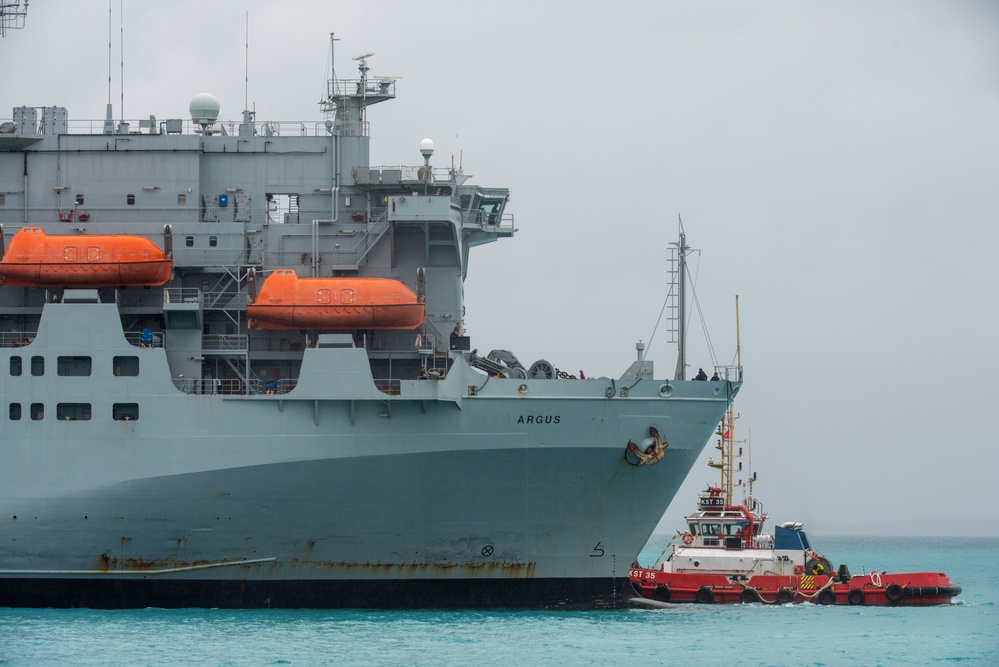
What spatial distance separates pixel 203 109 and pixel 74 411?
7.68 metres

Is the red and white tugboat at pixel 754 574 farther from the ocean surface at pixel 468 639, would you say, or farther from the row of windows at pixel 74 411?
the row of windows at pixel 74 411

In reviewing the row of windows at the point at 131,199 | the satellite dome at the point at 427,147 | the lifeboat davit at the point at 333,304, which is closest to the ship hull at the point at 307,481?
the lifeboat davit at the point at 333,304

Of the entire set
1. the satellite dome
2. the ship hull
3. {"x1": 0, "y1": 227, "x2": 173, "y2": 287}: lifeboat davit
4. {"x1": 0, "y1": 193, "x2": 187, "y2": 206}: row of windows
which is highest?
the satellite dome

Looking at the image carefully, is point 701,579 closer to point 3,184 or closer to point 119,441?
point 119,441

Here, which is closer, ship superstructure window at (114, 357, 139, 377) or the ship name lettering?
the ship name lettering

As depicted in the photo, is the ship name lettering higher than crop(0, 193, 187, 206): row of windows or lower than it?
lower

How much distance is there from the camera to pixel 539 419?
32625 mm

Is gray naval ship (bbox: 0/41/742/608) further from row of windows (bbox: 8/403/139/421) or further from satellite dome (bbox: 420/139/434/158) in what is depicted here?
satellite dome (bbox: 420/139/434/158)

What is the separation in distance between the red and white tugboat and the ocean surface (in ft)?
11.2

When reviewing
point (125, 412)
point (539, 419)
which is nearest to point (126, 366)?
point (125, 412)

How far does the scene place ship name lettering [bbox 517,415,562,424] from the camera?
107ft

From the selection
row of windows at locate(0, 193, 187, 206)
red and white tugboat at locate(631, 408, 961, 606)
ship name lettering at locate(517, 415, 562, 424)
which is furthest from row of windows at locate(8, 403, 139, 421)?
red and white tugboat at locate(631, 408, 961, 606)

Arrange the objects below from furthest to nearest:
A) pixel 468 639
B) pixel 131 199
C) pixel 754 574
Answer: pixel 754 574
pixel 131 199
pixel 468 639

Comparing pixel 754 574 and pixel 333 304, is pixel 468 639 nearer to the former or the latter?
pixel 333 304
